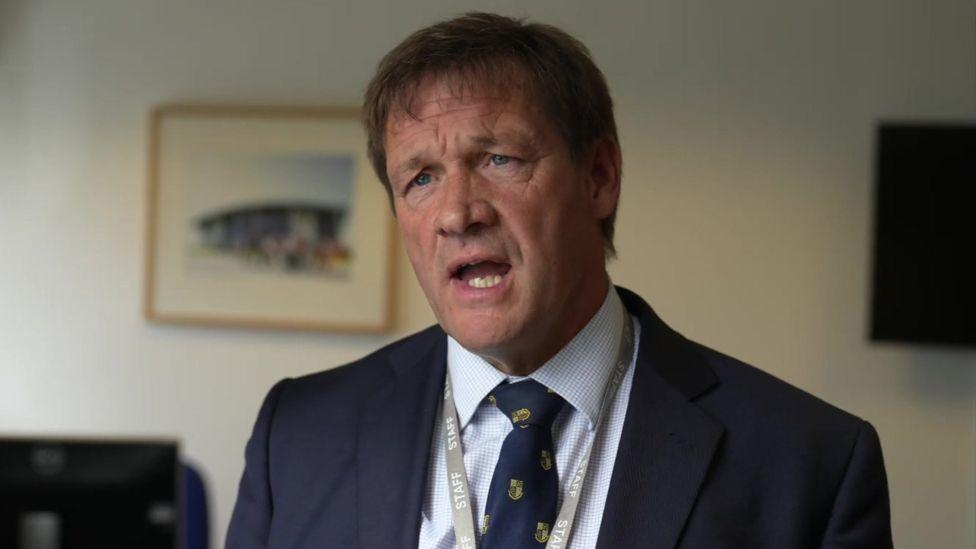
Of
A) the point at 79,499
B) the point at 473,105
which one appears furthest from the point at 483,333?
the point at 79,499

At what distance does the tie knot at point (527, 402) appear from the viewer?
155 centimetres

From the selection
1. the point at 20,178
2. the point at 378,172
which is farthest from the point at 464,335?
the point at 20,178

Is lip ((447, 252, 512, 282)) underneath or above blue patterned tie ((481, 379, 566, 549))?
above

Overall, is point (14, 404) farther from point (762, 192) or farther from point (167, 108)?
point (762, 192)

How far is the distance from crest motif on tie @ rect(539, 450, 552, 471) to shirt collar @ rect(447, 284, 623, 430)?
3.0 inches

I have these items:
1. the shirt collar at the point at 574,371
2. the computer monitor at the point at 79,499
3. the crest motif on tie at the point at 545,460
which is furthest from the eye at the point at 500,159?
the computer monitor at the point at 79,499

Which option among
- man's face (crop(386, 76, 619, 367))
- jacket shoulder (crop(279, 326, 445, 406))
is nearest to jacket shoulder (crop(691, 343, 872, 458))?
man's face (crop(386, 76, 619, 367))

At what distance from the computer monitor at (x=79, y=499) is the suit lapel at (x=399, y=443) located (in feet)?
2.05

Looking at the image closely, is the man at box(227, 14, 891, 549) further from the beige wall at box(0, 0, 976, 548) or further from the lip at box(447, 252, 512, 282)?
the beige wall at box(0, 0, 976, 548)

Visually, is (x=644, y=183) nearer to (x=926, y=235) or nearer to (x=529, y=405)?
(x=926, y=235)

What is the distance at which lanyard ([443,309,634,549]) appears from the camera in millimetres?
1484

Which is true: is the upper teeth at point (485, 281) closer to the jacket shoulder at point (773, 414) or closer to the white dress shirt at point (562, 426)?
the white dress shirt at point (562, 426)

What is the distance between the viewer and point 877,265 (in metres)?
3.57

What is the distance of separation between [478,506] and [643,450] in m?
0.24
